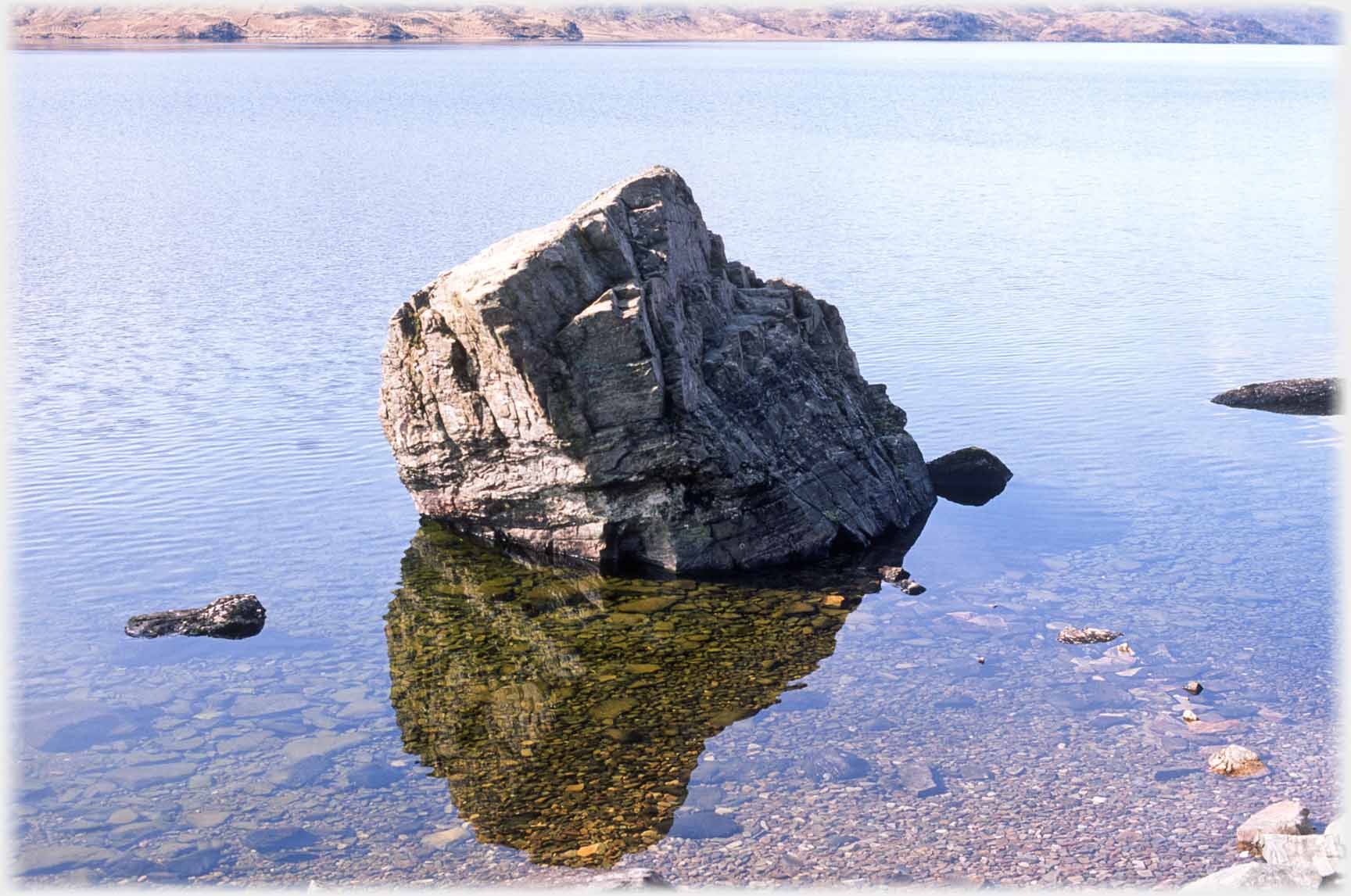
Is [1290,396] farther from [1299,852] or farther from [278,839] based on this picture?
[278,839]

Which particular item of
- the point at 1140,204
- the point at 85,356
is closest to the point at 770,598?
the point at 85,356

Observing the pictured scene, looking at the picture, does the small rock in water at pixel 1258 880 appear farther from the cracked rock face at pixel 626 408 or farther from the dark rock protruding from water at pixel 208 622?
the dark rock protruding from water at pixel 208 622

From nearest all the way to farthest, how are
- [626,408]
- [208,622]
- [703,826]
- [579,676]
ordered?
[703,826] < [579,676] < [208,622] < [626,408]

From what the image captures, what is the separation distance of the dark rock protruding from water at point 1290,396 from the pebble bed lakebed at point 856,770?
1278 centimetres

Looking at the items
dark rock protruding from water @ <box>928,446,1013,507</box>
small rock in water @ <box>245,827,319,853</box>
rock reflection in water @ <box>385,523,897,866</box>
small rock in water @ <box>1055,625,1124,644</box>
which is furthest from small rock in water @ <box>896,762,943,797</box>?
dark rock protruding from water @ <box>928,446,1013,507</box>

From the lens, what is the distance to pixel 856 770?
1764cm

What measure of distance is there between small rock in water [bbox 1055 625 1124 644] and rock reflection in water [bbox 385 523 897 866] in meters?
3.56

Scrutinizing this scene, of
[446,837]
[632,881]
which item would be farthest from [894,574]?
[632,881]

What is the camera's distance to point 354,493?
95.0 feet

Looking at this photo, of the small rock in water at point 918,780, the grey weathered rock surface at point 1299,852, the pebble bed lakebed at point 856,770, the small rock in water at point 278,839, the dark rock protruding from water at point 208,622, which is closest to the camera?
the grey weathered rock surface at point 1299,852

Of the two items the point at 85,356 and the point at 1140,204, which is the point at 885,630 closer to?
the point at 85,356

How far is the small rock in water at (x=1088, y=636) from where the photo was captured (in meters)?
21.3

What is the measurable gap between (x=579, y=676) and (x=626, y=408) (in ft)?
17.0

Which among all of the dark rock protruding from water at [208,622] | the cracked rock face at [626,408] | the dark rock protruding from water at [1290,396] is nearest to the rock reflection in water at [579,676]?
the cracked rock face at [626,408]
